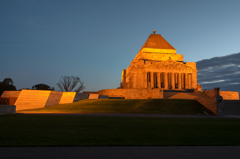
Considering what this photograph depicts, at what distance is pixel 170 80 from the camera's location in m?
88.1

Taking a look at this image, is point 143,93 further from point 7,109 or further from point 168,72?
point 7,109

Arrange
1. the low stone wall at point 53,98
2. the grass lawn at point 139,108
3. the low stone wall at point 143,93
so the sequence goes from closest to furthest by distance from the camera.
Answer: the grass lawn at point 139,108 → the low stone wall at point 53,98 → the low stone wall at point 143,93

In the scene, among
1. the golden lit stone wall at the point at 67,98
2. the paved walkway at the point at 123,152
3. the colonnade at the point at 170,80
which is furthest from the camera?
the colonnade at the point at 170,80

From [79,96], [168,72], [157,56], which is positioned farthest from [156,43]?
[79,96]

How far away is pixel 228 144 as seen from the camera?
397 inches

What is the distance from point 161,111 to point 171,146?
95.3ft

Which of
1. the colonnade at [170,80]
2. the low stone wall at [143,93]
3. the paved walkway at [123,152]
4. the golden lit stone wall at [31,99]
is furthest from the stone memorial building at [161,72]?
the paved walkway at [123,152]

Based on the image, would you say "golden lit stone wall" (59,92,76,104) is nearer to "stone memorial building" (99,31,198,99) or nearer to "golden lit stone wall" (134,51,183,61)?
"stone memorial building" (99,31,198,99)

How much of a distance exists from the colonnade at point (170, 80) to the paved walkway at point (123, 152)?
7124 centimetres

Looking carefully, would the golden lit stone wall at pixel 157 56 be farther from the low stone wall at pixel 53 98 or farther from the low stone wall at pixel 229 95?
the low stone wall at pixel 53 98

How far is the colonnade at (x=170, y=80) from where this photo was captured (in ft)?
268

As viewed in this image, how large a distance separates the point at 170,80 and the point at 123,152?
82.3m

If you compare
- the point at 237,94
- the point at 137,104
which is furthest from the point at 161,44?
the point at 137,104

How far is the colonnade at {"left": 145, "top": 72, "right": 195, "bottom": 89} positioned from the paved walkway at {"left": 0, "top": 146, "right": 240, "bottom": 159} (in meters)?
71.2
